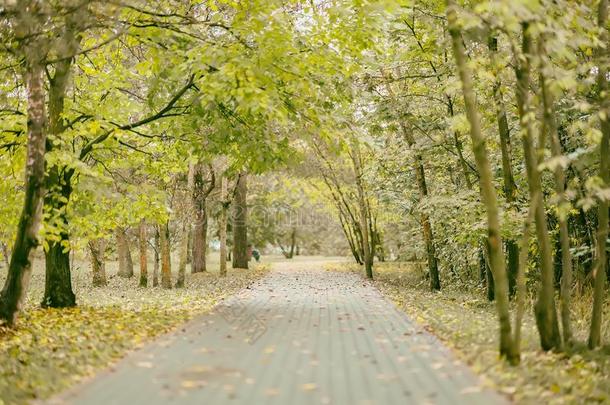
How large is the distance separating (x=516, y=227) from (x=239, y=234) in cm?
2333

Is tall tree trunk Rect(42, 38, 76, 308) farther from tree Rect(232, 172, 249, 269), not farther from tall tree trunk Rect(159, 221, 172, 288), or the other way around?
tree Rect(232, 172, 249, 269)

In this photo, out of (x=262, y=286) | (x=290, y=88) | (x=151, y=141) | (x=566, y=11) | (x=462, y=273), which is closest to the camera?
(x=566, y=11)

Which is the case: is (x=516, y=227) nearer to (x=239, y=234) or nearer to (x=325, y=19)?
(x=325, y=19)

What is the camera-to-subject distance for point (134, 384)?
21.4 feet

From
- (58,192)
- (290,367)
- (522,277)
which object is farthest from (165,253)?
(522,277)

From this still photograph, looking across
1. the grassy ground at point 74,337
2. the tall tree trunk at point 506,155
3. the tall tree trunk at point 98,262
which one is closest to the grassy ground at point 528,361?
the tall tree trunk at point 506,155

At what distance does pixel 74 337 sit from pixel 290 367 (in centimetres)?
412

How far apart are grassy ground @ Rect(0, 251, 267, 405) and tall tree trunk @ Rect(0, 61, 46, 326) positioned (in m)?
0.58

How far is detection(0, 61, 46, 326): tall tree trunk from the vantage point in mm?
10344

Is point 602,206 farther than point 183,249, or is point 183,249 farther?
Answer: point 183,249

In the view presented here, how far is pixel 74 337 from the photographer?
9.52 meters

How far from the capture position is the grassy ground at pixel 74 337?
6.68m

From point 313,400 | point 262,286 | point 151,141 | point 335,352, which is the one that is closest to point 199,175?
point 262,286

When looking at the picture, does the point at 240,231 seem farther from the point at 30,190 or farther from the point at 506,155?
the point at 30,190
